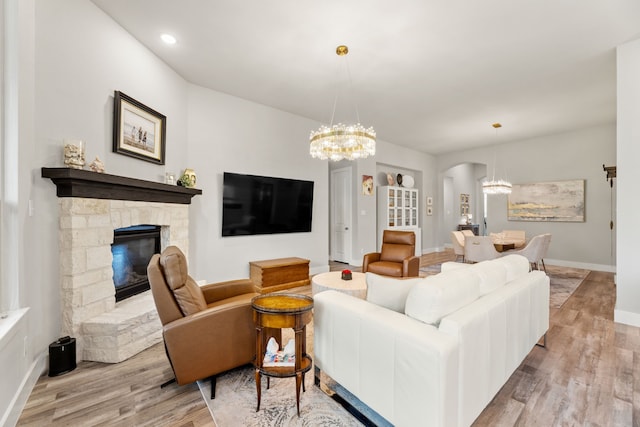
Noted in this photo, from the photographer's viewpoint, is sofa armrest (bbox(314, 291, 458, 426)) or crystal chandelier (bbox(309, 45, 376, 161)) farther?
crystal chandelier (bbox(309, 45, 376, 161))

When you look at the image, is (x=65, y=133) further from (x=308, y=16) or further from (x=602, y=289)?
(x=602, y=289)

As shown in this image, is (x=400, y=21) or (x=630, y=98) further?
(x=630, y=98)

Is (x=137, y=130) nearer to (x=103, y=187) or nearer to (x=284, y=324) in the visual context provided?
(x=103, y=187)

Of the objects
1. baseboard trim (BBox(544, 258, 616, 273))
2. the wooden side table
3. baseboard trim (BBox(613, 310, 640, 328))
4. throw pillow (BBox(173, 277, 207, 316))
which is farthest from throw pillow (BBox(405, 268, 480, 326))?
baseboard trim (BBox(544, 258, 616, 273))

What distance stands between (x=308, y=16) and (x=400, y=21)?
34.0 inches

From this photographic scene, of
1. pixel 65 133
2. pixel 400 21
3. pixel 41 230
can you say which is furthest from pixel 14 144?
pixel 400 21

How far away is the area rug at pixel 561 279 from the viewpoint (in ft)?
13.6

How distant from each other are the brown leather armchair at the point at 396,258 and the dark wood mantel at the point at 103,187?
9.72ft

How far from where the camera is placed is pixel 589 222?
626 cm

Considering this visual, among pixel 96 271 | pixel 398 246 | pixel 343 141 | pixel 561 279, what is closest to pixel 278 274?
pixel 398 246

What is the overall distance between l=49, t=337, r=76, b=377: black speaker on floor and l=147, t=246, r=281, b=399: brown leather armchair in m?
→ 0.97

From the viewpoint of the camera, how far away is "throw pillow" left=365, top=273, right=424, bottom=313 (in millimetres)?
1751

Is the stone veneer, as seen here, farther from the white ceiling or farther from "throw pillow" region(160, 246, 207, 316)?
the white ceiling

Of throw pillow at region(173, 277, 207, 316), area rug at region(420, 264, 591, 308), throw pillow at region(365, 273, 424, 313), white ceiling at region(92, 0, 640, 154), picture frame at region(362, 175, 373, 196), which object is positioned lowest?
area rug at region(420, 264, 591, 308)
